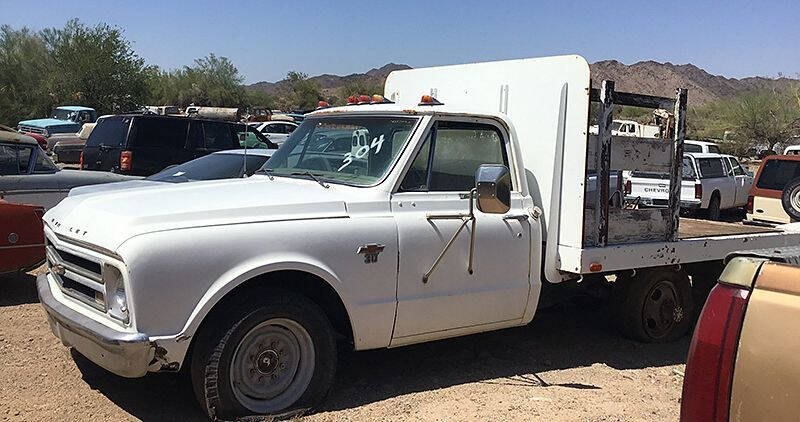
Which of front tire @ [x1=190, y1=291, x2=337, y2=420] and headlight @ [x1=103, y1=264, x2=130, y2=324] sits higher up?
headlight @ [x1=103, y1=264, x2=130, y2=324]

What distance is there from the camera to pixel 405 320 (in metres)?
4.69

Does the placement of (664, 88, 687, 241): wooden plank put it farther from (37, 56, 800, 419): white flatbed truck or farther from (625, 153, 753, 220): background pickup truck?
(625, 153, 753, 220): background pickup truck

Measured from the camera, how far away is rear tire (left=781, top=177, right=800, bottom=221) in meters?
10.3

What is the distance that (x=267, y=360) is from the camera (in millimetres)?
4242

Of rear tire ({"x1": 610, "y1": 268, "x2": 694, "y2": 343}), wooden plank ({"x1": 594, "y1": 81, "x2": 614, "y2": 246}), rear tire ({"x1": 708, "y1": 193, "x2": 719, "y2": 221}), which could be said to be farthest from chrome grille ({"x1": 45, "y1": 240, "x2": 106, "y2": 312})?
rear tire ({"x1": 708, "y1": 193, "x2": 719, "y2": 221})

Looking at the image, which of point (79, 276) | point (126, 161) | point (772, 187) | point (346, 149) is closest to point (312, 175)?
point (346, 149)

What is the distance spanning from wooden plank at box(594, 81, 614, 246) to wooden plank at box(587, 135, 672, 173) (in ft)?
0.19

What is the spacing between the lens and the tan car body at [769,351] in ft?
6.73

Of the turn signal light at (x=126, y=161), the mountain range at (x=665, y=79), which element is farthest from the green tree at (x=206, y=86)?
the turn signal light at (x=126, y=161)

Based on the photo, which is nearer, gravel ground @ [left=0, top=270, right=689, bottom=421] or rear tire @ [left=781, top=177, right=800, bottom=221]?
gravel ground @ [left=0, top=270, right=689, bottom=421]

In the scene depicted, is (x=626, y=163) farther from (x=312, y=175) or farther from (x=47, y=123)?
(x=47, y=123)

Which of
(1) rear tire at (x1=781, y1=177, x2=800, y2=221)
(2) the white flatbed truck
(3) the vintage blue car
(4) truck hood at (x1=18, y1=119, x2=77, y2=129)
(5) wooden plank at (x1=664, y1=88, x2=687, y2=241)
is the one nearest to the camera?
(2) the white flatbed truck

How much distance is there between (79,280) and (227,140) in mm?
11165

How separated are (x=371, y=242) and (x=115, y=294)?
148 centimetres
